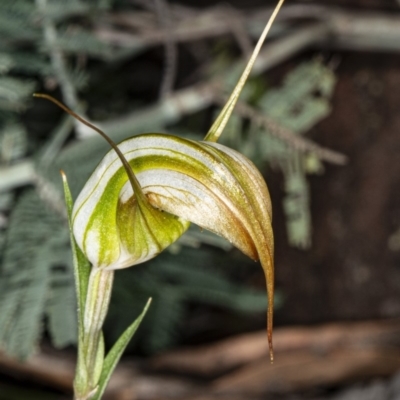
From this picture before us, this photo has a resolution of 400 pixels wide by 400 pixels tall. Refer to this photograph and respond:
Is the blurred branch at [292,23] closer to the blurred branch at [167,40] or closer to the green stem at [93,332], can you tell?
the blurred branch at [167,40]

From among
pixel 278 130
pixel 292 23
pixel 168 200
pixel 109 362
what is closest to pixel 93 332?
pixel 109 362

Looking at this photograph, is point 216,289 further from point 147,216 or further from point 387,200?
point 147,216

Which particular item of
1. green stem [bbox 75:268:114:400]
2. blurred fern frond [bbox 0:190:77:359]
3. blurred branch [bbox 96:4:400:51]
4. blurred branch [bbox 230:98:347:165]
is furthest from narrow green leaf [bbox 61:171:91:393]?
blurred branch [bbox 96:4:400:51]

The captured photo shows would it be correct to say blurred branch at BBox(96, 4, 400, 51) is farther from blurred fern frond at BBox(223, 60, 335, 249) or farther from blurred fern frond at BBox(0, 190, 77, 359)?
blurred fern frond at BBox(0, 190, 77, 359)

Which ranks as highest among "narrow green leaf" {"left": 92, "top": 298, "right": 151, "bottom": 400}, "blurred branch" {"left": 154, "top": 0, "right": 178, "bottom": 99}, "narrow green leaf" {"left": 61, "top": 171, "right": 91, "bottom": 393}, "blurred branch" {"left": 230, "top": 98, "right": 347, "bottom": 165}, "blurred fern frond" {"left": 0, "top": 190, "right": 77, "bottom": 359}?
"blurred branch" {"left": 154, "top": 0, "right": 178, "bottom": 99}

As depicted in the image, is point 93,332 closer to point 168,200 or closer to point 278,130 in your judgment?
point 168,200

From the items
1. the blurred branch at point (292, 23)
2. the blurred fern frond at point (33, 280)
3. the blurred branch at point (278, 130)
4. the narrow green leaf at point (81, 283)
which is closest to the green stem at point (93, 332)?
the narrow green leaf at point (81, 283)

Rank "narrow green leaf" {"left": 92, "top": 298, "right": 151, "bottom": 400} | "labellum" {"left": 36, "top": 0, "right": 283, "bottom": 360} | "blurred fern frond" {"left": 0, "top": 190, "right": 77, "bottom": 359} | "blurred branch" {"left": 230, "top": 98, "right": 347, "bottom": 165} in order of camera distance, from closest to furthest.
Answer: "labellum" {"left": 36, "top": 0, "right": 283, "bottom": 360} → "narrow green leaf" {"left": 92, "top": 298, "right": 151, "bottom": 400} → "blurred fern frond" {"left": 0, "top": 190, "right": 77, "bottom": 359} → "blurred branch" {"left": 230, "top": 98, "right": 347, "bottom": 165}
